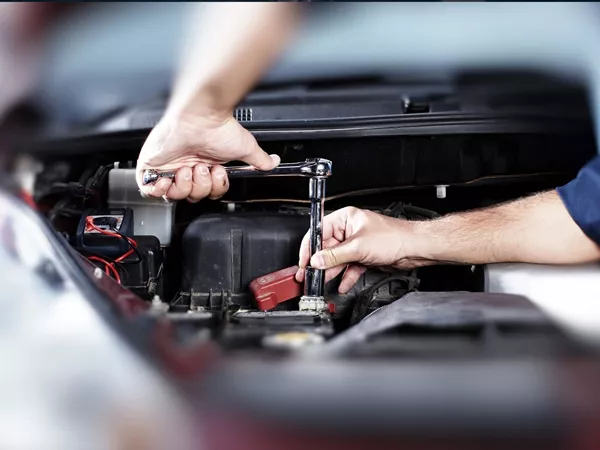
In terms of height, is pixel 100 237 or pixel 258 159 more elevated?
pixel 258 159

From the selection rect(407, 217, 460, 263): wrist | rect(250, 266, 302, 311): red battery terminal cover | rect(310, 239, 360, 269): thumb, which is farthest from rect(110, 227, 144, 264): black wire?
rect(407, 217, 460, 263): wrist

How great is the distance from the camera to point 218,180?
3.68 feet

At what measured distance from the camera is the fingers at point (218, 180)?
43.8 inches

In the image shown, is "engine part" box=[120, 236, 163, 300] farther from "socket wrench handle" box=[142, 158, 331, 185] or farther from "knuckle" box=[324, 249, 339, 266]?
"knuckle" box=[324, 249, 339, 266]

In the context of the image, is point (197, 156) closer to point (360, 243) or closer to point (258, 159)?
point (258, 159)

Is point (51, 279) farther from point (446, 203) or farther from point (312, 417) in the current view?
point (446, 203)

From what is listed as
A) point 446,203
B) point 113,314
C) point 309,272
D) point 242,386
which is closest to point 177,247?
point 309,272

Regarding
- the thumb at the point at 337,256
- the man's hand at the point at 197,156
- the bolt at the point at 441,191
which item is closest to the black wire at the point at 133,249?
the man's hand at the point at 197,156

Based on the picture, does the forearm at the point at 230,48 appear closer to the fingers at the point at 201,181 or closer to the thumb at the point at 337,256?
the fingers at the point at 201,181

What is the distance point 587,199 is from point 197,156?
0.73 m

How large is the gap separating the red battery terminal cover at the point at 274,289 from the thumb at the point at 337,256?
2.9 inches

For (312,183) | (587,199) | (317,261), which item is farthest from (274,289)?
(587,199)

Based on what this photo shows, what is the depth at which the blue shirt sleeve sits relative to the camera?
110 centimetres

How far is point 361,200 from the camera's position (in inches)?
58.0
